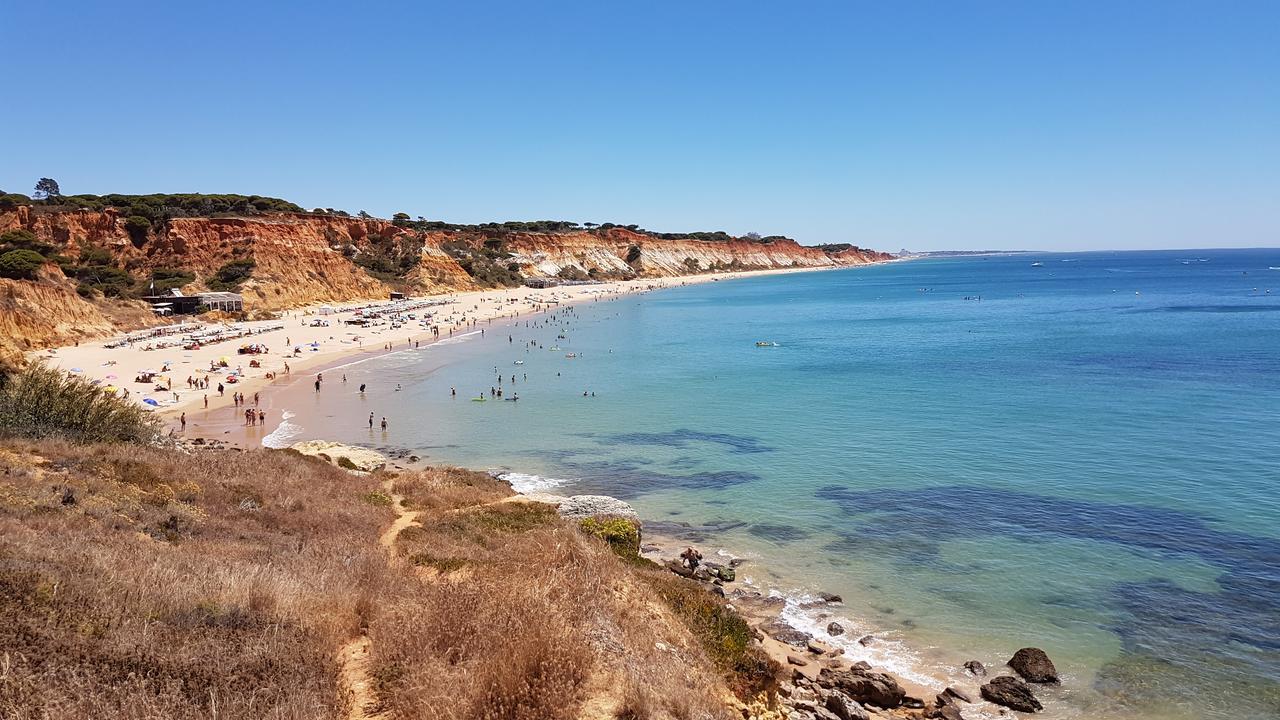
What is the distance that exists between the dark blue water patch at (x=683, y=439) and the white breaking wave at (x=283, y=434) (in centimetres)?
1214

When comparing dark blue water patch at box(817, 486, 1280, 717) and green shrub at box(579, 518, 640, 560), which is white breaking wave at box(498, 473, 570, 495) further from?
dark blue water patch at box(817, 486, 1280, 717)

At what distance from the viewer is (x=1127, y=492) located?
22.1 meters

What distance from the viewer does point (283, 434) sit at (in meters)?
31.5

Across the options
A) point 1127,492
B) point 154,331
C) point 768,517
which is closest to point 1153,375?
point 1127,492

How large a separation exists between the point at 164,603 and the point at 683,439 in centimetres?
2496

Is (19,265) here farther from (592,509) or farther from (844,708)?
(844,708)

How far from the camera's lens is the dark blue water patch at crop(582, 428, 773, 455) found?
97.1ft

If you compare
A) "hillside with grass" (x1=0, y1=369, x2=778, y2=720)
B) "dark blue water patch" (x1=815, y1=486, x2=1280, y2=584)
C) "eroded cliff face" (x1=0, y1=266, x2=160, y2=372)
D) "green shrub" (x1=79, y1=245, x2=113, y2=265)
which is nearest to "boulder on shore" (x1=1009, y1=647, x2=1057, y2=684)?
"hillside with grass" (x1=0, y1=369, x2=778, y2=720)

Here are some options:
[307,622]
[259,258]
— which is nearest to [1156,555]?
[307,622]

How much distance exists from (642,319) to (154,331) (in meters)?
49.1

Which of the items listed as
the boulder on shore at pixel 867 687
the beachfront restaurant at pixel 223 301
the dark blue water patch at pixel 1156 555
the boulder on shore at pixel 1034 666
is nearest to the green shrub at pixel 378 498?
the boulder on shore at pixel 867 687

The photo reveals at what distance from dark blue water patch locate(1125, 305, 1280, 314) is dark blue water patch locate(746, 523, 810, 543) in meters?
81.9

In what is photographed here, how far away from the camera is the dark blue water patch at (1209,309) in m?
81.2

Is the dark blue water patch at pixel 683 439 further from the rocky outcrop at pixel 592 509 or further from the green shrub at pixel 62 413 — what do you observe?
the green shrub at pixel 62 413
